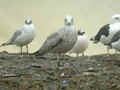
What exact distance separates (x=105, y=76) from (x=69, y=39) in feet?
6.17

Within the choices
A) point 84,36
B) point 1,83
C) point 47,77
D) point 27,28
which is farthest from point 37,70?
point 84,36

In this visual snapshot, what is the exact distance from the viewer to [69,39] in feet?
30.1

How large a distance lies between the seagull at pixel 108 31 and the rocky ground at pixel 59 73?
11.6 ft

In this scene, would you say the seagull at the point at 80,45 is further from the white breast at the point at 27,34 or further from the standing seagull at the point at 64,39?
the standing seagull at the point at 64,39

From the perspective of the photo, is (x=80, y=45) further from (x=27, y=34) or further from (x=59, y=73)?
(x=59, y=73)

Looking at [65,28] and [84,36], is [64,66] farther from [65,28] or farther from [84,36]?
[84,36]

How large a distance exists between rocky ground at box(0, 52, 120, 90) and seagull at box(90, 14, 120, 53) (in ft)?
11.6

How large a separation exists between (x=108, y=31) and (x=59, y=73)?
5512mm

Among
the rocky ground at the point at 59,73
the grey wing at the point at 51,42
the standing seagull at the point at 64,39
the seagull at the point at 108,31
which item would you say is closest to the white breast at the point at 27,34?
the seagull at the point at 108,31

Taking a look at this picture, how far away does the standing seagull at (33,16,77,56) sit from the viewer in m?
9.20

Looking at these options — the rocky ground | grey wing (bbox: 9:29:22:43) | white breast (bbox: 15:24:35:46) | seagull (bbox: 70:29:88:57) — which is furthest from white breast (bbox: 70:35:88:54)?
the rocky ground

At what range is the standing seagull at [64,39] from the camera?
9.20 metres

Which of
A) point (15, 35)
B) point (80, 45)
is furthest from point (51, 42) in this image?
point (80, 45)

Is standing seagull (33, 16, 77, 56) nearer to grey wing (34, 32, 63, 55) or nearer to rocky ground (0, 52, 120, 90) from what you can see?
grey wing (34, 32, 63, 55)
